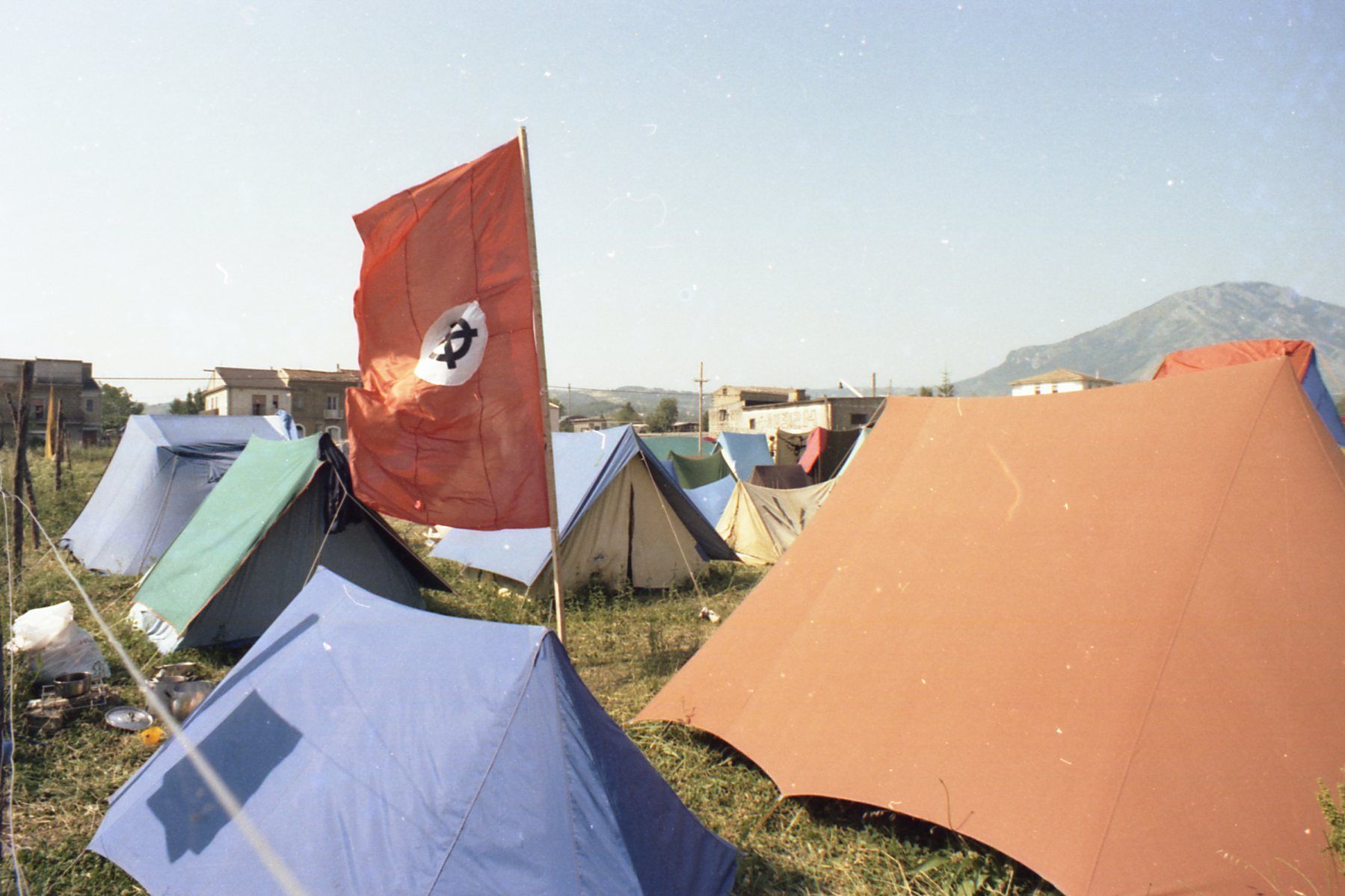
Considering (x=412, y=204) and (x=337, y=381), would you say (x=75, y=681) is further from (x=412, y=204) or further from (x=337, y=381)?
(x=337, y=381)

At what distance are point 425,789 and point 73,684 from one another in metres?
3.70

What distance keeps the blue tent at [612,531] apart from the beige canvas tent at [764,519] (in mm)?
Result: 1653

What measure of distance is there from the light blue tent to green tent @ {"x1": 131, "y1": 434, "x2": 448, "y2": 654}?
13.9 m

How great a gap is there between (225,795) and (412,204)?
3466 mm

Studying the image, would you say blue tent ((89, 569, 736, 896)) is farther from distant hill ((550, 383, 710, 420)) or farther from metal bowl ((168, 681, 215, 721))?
distant hill ((550, 383, 710, 420))

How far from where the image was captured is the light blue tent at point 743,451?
20844mm

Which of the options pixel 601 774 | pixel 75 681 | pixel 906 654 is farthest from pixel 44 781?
pixel 906 654

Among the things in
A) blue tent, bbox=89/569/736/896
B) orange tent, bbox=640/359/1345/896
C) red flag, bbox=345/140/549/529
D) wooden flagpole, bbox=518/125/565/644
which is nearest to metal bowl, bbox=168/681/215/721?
red flag, bbox=345/140/549/529

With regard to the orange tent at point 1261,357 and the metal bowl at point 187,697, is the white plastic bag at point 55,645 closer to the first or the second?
the metal bowl at point 187,697

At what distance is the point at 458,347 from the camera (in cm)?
475

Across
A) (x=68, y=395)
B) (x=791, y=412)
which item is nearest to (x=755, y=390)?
(x=791, y=412)


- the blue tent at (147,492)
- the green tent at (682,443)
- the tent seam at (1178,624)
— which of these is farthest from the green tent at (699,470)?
the tent seam at (1178,624)

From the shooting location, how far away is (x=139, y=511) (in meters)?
9.71

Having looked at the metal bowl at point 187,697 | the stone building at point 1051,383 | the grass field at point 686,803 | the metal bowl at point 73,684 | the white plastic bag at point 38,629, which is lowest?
the grass field at point 686,803
